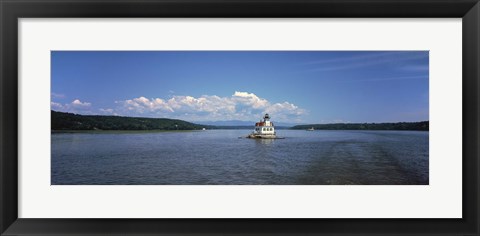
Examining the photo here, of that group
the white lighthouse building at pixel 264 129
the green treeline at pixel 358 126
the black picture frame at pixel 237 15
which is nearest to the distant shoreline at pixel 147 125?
the green treeline at pixel 358 126

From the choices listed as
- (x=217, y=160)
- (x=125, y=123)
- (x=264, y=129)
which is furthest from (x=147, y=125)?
(x=264, y=129)

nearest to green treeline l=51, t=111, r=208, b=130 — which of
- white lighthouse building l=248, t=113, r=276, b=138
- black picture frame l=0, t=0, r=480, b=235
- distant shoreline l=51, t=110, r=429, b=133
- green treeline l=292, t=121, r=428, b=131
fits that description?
distant shoreline l=51, t=110, r=429, b=133

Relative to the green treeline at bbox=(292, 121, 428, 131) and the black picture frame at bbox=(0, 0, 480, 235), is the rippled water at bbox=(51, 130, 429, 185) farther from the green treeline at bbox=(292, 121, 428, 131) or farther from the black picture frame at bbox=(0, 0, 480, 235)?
the black picture frame at bbox=(0, 0, 480, 235)

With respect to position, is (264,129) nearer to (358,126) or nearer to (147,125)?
(358,126)

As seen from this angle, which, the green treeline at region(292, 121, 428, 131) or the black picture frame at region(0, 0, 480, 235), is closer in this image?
the black picture frame at region(0, 0, 480, 235)

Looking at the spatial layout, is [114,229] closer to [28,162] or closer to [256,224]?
[28,162]

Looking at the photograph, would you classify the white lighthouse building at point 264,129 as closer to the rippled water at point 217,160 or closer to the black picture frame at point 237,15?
the rippled water at point 217,160

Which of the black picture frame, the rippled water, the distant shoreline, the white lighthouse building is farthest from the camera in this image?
the white lighthouse building
